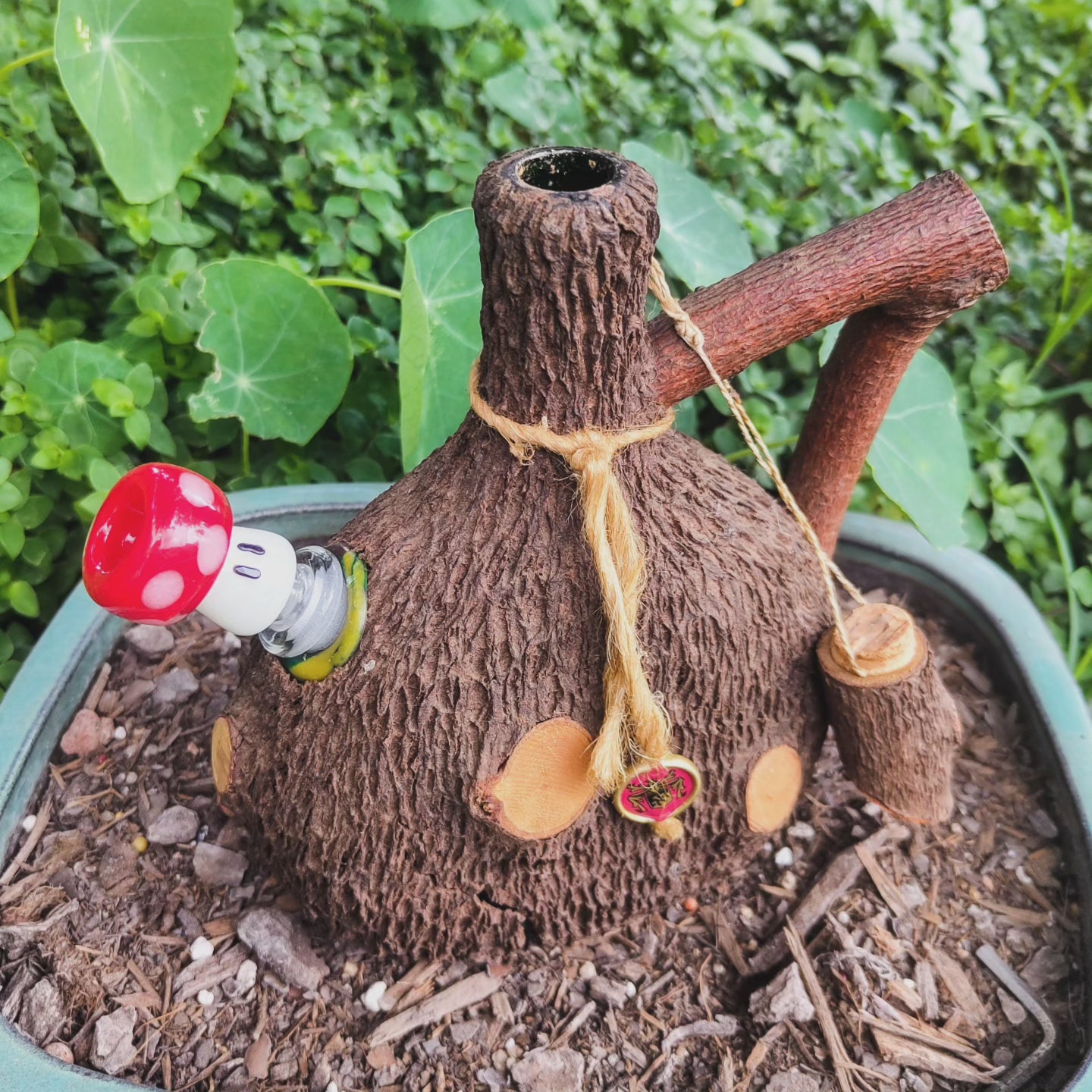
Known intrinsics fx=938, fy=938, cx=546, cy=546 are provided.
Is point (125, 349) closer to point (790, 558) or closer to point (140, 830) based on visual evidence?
point (140, 830)

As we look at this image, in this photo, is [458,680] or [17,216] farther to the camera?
[17,216]


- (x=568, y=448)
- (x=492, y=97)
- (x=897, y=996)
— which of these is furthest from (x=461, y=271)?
(x=897, y=996)

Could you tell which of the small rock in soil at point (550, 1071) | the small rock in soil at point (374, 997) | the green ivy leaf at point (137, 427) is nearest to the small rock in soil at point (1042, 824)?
the small rock in soil at point (550, 1071)

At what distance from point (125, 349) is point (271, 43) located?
23.7 inches

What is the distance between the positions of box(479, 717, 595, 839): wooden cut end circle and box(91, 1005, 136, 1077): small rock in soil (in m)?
0.42

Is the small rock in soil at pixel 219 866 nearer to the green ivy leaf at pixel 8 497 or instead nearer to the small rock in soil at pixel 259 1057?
the small rock in soil at pixel 259 1057

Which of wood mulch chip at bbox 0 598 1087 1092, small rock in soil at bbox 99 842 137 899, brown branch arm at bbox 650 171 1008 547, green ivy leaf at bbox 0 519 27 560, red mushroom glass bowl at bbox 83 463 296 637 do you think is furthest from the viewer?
green ivy leaf at bbox 0 519 27 560

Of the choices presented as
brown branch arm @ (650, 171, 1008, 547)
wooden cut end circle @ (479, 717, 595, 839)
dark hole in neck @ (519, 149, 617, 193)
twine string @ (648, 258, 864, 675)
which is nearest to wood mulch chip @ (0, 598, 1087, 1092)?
wooden cut end circle @ (479, 717, 595, 839)

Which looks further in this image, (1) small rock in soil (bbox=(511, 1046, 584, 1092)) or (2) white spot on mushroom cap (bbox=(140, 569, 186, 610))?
(1) small rock in soil (bbox=(511, 1046, 584, 1092))

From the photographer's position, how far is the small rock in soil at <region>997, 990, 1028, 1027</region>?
37.4 inches

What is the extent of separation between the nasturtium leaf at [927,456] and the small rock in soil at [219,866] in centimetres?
87

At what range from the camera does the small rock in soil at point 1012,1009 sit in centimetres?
95

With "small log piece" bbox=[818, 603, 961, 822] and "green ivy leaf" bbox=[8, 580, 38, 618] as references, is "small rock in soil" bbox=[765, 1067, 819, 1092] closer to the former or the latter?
"small log piece" bbox=[818, 603, 961, 822]

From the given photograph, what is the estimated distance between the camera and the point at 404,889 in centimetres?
87
